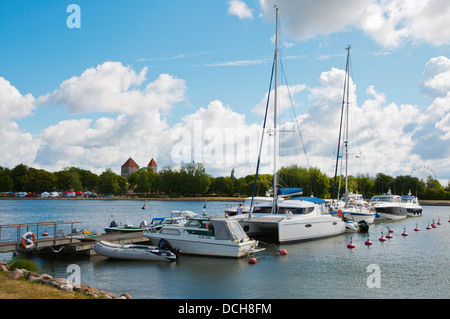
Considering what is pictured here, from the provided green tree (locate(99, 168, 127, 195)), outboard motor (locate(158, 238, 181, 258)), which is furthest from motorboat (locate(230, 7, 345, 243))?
green tree (locate(99, 168, 127, 195))

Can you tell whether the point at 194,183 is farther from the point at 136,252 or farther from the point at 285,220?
the point at 136,252

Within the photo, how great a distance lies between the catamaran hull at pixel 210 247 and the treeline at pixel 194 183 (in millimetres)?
62886

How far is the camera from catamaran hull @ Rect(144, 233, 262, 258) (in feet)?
73.7

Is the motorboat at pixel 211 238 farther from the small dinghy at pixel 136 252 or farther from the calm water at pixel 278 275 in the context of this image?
the small dinghy at pixel 136 252

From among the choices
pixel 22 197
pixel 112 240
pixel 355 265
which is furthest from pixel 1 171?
pixel 355 265

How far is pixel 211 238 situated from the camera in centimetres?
2320

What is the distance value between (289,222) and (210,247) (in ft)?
25.4

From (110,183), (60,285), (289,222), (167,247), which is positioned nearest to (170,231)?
(167,247)

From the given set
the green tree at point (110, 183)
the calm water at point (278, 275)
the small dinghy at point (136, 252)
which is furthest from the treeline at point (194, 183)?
the small dinghy at point (136, 252)

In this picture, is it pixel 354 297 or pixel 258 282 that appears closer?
pixel 354 297

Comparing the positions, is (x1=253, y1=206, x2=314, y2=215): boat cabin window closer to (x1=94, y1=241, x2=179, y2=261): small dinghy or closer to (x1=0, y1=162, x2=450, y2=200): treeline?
(x1=94, y1=241, x2=179, y2=261): small dinghy
